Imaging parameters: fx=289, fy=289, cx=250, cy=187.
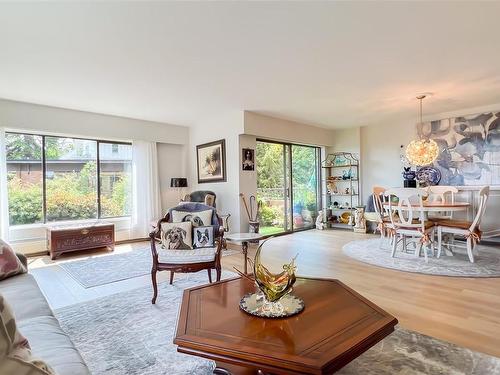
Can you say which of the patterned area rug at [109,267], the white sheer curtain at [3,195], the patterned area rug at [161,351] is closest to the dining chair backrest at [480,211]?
the patterned area rug at [161,351]

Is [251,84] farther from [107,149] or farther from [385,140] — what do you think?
[385,140]

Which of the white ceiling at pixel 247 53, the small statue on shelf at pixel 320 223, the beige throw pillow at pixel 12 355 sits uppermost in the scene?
the white ceiling at pixel 247 53

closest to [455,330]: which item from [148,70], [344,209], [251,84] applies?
[251,84]

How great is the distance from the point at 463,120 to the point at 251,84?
4.39m

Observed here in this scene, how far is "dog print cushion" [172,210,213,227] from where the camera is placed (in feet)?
11.0

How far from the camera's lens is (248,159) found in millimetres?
5637

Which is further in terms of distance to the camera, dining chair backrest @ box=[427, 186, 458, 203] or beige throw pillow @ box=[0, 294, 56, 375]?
dining chair backrest @ box=[427, 186, 458, 203]

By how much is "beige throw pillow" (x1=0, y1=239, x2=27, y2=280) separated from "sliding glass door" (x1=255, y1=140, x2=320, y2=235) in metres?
4.35

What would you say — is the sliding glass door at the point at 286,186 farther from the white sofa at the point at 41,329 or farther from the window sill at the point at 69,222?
the white sofa at the point at 41,329

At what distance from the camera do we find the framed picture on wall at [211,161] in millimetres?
5781

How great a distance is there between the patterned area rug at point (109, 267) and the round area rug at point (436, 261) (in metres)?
2.14

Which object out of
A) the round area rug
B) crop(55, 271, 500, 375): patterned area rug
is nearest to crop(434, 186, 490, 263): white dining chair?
the round area rug

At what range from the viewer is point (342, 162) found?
24.2 ft

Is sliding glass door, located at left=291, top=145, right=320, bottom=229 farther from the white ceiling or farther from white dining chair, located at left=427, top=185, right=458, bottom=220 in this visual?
white dining chair, located at left=427, top=185, right=458, bottom=220
